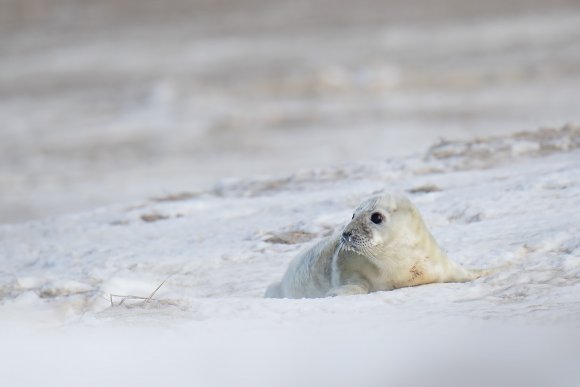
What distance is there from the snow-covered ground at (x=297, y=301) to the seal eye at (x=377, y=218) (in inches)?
10.8

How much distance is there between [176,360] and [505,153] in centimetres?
446

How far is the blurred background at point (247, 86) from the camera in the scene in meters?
13.0

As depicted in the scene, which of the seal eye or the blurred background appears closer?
the seal eye

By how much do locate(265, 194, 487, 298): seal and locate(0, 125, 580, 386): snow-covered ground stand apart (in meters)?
0.10

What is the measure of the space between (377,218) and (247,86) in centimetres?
1181

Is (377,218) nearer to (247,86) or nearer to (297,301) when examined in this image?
(297,301)

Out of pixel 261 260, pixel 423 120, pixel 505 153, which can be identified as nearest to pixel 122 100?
pixel 423 120

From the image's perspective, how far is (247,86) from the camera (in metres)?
16.0

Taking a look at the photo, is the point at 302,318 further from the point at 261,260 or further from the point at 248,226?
the point at 248,226

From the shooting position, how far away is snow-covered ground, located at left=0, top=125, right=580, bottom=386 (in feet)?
10.8

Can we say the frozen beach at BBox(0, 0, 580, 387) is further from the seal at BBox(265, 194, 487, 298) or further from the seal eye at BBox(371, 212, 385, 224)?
the seal eye at BBox(371, 212, 385, 224)

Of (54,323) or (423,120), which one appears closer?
(54,323)

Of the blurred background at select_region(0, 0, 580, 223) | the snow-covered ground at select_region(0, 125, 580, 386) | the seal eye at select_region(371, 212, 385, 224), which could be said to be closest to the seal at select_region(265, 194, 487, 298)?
the seal eye at select_region(371, 212, 385, 224)

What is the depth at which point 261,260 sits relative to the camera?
577cm
